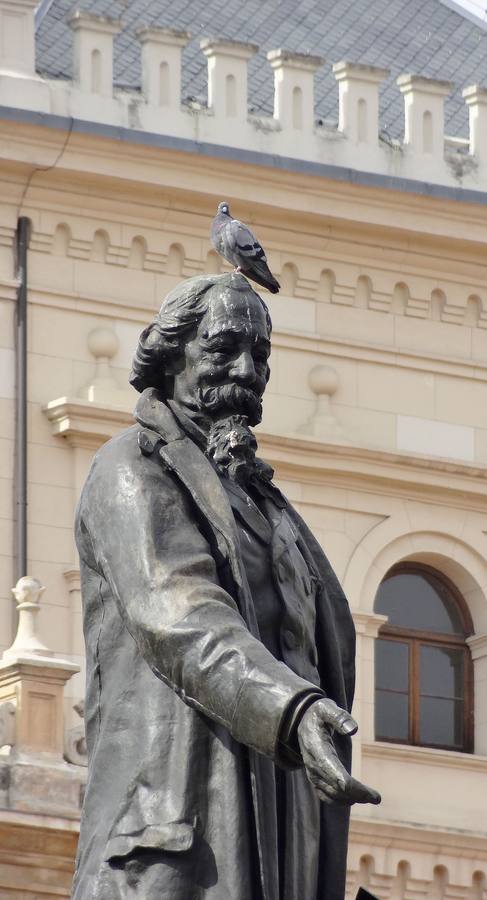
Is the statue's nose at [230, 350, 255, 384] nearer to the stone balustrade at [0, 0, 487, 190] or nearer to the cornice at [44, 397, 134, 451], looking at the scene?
the cornice at [44, 397, 134, 451]

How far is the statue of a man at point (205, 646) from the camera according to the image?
6.54 metres

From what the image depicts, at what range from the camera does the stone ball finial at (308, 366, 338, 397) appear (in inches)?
1270

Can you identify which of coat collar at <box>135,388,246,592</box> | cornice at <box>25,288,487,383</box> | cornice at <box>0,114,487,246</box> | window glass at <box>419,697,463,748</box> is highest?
cornice at <box>0,114,487,246</box>

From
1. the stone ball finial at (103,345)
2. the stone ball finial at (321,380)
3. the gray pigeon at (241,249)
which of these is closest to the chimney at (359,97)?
the stone ball finial at (321,380)

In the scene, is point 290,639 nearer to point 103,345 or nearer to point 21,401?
point 21,401

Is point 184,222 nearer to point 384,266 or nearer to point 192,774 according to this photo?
point 384,266

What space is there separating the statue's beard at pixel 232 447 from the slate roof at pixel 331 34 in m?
26.3

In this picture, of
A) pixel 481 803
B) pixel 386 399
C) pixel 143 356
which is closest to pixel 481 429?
pixel 386 399

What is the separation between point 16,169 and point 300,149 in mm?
2323

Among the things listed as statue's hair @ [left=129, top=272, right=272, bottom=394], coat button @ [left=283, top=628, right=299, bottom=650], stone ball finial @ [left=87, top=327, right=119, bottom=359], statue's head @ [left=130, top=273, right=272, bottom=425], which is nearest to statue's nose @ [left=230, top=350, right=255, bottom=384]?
statue's head @ [left=130, top=273, right=272, bottom=425]

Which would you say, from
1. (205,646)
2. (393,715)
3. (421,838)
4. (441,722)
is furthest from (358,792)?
(441,722)

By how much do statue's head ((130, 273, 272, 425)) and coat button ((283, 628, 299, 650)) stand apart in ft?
1.16

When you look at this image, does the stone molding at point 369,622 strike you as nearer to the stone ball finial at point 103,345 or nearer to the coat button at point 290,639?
the stone ball finial at point 103,345

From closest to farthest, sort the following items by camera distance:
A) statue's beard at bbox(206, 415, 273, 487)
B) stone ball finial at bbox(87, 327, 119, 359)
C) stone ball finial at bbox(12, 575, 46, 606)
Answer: statue's beard at bbox(206, 415, 273, 487) < stone ball finial at bbox(12, 575, 46, 606) < stone ball finial at bbox(87, 327, 119, 359)
